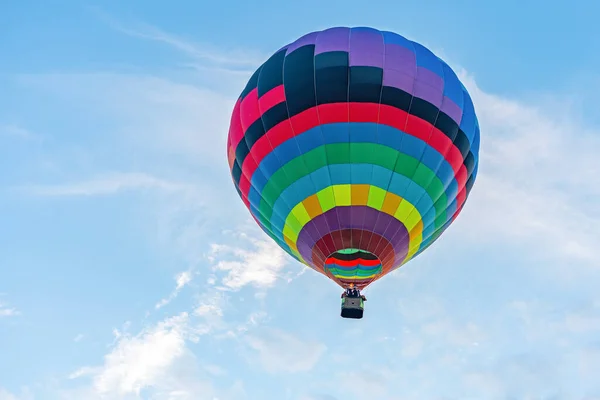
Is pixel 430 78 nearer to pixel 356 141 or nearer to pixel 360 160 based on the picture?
pixel 356 141

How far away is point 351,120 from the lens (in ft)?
45.5

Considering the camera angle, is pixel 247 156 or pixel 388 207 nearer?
pixel 388 207

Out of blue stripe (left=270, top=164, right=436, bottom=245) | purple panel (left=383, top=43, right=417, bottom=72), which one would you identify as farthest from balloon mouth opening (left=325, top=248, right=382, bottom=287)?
purple panel (left=383, top=43, right=417, bottom=72)

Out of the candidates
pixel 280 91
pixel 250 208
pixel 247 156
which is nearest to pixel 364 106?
pixel 280 91

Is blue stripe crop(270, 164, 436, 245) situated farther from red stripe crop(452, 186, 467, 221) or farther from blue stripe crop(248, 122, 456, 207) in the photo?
red stripe crop(452, 186, 467, 221)

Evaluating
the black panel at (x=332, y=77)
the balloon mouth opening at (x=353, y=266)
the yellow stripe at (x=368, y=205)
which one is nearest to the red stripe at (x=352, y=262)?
the balloon mouth opening at (x=353, y=266)

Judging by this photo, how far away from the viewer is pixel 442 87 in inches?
573

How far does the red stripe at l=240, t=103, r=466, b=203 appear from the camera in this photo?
13.9 meters

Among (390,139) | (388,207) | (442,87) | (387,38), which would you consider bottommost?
(388,207)

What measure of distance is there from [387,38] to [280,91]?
261 centimetres

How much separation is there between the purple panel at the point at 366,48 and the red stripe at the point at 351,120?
0.93 m

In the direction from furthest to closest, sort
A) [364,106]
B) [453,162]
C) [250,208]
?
[250,208] < [453,162] < [364,106]

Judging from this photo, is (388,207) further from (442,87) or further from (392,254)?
(442,87)

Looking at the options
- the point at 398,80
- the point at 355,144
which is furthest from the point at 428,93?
the point at 355,144
